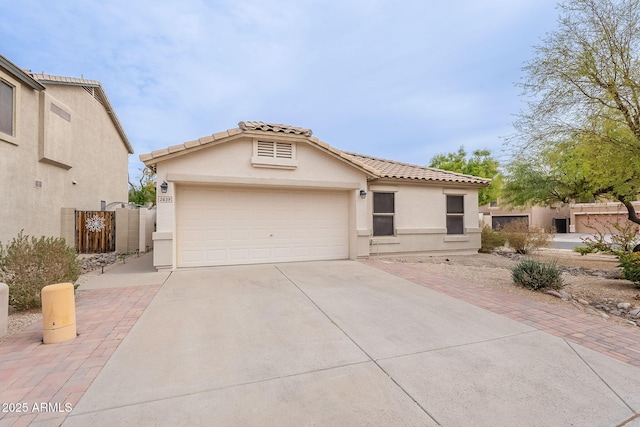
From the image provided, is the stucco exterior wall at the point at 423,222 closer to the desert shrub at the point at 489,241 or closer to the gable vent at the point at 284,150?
the desert shrub at the point at 489,241

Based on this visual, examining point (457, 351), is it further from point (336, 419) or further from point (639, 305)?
point (639, 305)

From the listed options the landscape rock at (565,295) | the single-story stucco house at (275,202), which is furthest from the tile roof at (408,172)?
the landscape rock at (565,295)

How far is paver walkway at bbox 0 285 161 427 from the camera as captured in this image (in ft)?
8.56

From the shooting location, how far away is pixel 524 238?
15492 mm

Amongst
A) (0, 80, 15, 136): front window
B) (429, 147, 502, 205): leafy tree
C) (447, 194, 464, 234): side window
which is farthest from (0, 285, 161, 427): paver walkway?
(429, 147, 502, 205): leafy tree

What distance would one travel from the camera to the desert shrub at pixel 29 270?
5.18 m

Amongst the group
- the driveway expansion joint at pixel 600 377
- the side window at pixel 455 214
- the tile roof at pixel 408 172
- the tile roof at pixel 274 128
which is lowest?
the driveway expansion joint at pixel 600 377

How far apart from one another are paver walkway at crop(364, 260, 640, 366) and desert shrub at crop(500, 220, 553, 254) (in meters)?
10.3

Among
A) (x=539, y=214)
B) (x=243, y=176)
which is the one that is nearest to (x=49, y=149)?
(x=243, y=176)

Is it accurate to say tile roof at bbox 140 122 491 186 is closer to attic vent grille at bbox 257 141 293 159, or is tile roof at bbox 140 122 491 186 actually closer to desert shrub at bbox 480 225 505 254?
attic vent grille at bbox 257 141 293 159

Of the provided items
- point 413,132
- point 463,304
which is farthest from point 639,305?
point 413,132

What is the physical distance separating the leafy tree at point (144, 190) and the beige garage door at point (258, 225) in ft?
62.1

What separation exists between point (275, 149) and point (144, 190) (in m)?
27.8

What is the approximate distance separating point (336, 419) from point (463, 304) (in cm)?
422
